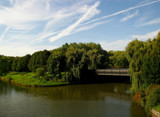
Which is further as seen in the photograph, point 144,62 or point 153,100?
point 144,62

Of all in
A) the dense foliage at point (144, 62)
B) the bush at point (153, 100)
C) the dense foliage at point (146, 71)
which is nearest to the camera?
the bush at point (153, 100)

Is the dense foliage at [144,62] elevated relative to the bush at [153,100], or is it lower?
elevated

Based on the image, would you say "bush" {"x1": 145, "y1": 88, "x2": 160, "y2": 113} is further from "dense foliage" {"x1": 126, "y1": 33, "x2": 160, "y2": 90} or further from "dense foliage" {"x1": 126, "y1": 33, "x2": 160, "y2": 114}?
"dense foliage" {"x1": 126, "y1": 33, "x2": 160, "y2": 90}

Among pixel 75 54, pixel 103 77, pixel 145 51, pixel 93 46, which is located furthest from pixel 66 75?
pixel 93 46

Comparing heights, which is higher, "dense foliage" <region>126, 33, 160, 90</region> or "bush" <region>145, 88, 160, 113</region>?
"dense foliage" <region>126, 33, 160, 90</region>

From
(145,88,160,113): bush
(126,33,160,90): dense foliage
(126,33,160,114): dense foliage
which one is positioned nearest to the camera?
(145,88,160,113): bush

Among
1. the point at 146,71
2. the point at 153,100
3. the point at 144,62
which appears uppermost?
the point at 144,62

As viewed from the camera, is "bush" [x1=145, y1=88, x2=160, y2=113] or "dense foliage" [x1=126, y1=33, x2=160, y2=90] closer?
"bush" [x1=145, y1=88, x2=160, y2=113]

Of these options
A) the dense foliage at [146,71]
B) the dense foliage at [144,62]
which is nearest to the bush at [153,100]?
the dense foliage at [146,71]

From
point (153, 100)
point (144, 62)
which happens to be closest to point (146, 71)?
A: point (144, 62)

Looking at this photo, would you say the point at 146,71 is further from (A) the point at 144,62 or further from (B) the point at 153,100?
(B) the point at 153,100

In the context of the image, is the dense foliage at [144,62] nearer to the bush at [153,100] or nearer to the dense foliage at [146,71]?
the dense foliage at [146,71]

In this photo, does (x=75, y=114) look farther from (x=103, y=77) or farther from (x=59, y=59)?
(x=103, y=77)

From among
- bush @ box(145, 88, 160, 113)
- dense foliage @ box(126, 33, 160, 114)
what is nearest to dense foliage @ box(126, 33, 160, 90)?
dense foliage @ box(126, 33, 160, 114)
